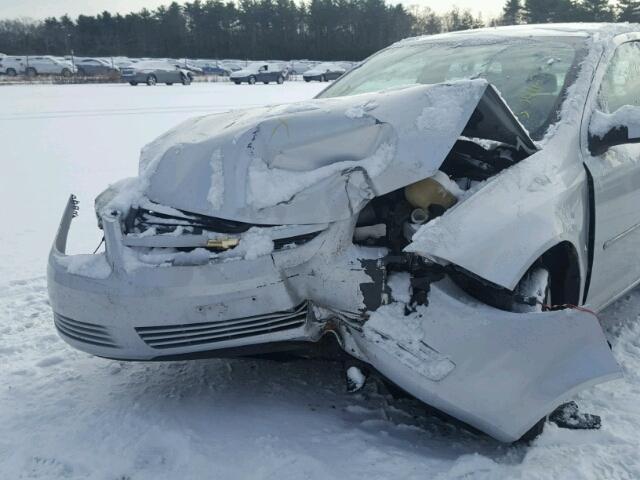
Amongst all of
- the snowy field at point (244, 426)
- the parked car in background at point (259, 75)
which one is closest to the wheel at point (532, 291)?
the snowy field at point (244, 426)

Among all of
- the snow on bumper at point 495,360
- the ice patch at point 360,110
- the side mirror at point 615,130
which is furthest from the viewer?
the side mirror at point 615,130

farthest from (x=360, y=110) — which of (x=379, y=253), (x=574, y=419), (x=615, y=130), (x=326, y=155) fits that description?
(x=574, y=419)

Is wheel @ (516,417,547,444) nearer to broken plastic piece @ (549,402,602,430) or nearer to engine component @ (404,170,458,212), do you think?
broken plastic piece @ (549,402,602,430)

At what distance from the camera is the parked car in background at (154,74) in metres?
32.1

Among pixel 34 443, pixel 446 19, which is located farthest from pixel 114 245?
pixel 446 19

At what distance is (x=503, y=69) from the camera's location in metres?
3.37

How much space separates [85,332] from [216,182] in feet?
2.68

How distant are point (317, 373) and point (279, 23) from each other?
78914mm

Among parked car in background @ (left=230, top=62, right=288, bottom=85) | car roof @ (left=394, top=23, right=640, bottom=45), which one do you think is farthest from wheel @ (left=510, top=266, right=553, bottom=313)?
parked car in background @ (left=230, top=62, right=288, bottom=85)

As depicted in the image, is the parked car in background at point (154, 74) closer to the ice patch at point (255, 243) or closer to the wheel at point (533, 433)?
the ice patch at point (255, 243)

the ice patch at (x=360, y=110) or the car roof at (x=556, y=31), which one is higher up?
the car roof at (x=556, y=31)

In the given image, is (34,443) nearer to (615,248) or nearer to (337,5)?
(615,248)

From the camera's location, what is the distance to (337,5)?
7819cm

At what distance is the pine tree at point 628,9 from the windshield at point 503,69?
178 ft
